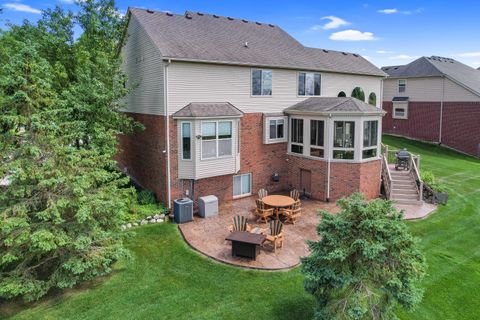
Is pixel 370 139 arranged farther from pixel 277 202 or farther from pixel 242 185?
pixel 242 185

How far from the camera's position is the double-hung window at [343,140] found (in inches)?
680

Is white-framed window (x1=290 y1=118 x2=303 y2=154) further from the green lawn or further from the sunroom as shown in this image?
the green lawn

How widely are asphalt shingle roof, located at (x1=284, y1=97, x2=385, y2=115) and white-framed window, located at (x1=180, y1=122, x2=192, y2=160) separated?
6188 mm

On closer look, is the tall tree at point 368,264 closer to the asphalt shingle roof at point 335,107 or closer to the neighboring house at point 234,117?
the neighboring house at point 234,117

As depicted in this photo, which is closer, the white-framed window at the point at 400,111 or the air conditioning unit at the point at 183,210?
the air conditioning unit at the point at 183,210

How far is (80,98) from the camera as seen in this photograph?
49.9 feet

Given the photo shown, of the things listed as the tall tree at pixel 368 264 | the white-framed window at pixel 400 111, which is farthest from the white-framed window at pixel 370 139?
the white-framed window at pixel 400 111

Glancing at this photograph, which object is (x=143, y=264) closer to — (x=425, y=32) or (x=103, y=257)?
(x=103, y=257)

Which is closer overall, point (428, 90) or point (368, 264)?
point (368, 264)

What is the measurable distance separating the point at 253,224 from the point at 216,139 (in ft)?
14.1

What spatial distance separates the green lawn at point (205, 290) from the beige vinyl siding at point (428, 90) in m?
22.6

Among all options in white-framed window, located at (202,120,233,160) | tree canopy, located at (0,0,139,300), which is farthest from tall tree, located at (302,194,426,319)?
white-framed window, located at (202,120,233,160)

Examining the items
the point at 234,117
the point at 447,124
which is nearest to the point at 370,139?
the point at 234,117

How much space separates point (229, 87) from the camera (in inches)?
671
